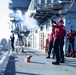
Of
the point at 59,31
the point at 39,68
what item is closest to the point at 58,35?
the point at 59,31

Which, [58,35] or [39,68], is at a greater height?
[58,35]

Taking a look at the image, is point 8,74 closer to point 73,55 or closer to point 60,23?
point 60,23

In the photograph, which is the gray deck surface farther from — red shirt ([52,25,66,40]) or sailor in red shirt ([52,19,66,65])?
red shirt ([52,25,66,40])

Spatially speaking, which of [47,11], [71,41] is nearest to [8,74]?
[71,41]

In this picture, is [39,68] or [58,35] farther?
[58,35]

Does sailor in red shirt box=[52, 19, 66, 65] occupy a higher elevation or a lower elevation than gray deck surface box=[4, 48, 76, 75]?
higher

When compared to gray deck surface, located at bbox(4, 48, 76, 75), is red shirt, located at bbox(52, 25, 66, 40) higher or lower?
higher

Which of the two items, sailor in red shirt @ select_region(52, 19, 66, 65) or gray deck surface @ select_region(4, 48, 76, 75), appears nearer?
gray deck surface @ select_region(4, 48, 76, 75)

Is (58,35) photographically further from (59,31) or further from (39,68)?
(39,68)

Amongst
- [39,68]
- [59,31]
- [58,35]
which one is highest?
[59,31]

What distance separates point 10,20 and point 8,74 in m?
75.0

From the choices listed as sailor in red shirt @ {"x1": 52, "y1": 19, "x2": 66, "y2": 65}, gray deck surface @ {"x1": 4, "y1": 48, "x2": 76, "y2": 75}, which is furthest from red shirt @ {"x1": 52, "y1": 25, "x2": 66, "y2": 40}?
gray deck surface @ {"x1": 4, "y1": 48, "x2": 76, "y2": 75}

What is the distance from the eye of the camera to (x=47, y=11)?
2631cm

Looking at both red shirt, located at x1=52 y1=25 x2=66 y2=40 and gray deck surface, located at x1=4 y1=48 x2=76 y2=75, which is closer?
gray deck surface, located at x1=4 y1=48 x2=76 y2=75
